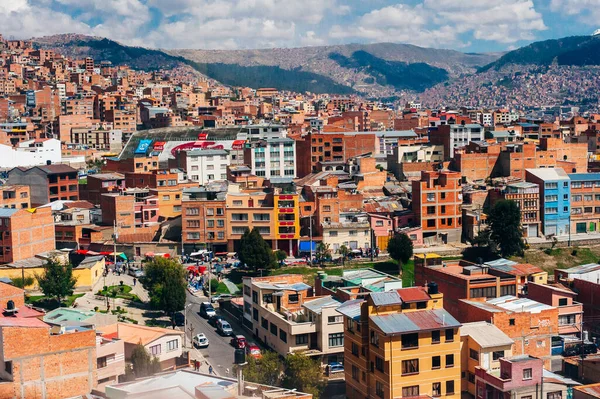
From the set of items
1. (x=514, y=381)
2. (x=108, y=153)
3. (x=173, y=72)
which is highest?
(x=173, y=72)

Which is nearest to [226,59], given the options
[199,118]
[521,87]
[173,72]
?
[173,72]

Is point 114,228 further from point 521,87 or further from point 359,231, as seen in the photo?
point 521,87

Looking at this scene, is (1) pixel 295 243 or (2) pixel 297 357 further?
(1) pixel 295 243

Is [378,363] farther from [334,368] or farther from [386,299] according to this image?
[334,368]

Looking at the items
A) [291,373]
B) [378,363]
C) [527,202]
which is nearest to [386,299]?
[378,363]

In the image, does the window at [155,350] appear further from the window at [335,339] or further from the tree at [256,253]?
the tree at [256,253]

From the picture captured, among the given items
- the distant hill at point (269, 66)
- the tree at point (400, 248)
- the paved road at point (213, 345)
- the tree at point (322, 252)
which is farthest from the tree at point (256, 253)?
the distant hill at point (269, 66)
